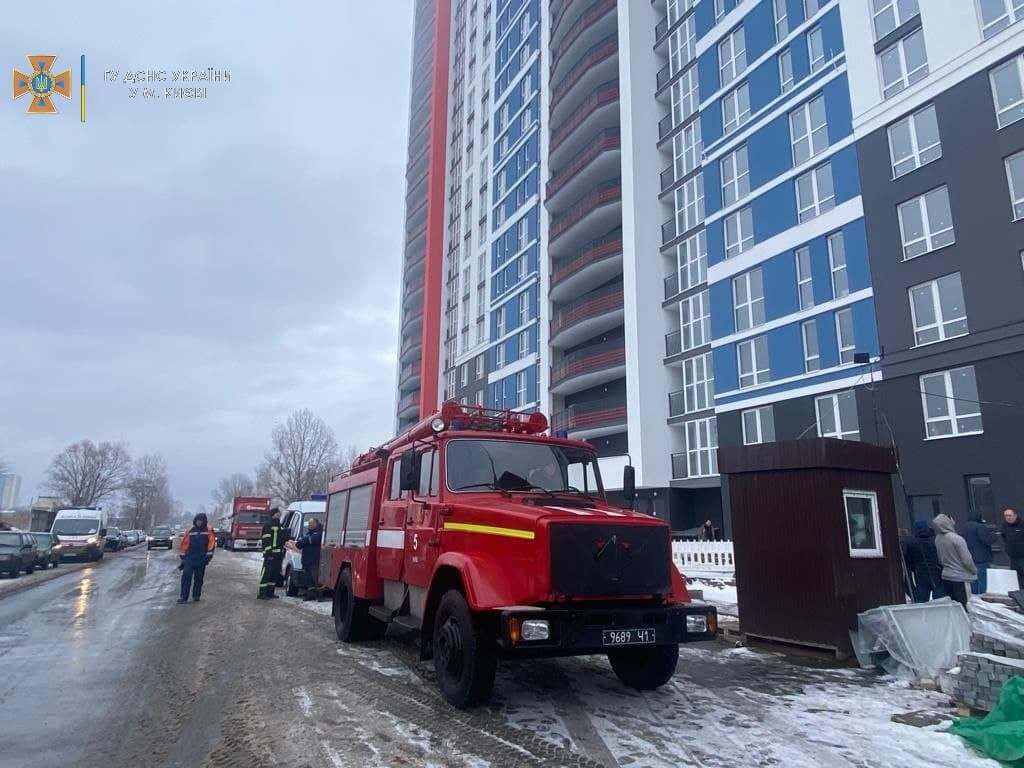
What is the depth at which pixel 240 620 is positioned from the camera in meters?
11.1

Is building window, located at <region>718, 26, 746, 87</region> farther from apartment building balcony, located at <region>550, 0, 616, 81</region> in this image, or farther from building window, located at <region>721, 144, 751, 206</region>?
apartment building balcony, located at <region>550, 0, 616, 81</region>

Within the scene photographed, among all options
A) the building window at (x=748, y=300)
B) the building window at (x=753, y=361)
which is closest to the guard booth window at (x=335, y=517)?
the building window at (x=753, y=361)

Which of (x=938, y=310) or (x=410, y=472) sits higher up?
(x=938, y=310)

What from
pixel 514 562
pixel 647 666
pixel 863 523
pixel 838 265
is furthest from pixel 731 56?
pixel 514 562

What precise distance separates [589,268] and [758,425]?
12.7m

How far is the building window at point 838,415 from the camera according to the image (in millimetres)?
22203

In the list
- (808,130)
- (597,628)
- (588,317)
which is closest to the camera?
(597,628)

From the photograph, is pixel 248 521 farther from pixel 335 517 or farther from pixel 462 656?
pixel 462 656

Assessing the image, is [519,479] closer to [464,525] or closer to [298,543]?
[464,525]

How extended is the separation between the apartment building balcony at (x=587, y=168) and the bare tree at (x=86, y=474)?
238 feet

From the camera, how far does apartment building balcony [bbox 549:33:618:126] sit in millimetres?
35719

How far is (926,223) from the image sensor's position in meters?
20.8

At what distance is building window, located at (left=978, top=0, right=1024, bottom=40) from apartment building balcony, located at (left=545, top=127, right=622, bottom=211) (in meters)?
16.6

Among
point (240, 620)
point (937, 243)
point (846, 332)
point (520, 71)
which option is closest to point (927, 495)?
point (846, 332)
